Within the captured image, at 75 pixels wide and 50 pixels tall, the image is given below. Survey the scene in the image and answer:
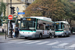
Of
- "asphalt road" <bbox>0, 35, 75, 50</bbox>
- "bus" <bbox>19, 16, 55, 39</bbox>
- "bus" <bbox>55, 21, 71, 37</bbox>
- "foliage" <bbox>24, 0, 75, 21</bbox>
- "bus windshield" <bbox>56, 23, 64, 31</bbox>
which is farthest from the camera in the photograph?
"foliage" <bbox>24, 0, 75, 21</bbox>

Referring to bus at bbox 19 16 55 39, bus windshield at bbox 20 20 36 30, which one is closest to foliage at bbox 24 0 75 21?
bus at bbox 19 16 55 39

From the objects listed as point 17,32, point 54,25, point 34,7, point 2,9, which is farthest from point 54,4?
point 17,32

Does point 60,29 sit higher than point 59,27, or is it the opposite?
point 59,27

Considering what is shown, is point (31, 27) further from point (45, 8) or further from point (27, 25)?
point (45, 8)

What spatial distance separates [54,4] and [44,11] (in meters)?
2.43

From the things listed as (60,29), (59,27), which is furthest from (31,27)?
(59,27)

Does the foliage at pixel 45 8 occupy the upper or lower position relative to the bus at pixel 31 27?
upper

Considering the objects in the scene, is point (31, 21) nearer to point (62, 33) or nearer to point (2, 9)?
point (62, 33)

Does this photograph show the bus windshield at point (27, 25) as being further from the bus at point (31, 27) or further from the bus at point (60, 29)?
the bus at point (60, 29)

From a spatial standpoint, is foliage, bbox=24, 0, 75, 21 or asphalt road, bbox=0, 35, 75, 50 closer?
asphalt road, bbox=0, 35, 75, 50

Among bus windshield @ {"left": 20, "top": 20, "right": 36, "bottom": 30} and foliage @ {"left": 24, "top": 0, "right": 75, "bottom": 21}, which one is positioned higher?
foliage @ {"left": 24, "top": 0, "right": 75, "bottom": 21}

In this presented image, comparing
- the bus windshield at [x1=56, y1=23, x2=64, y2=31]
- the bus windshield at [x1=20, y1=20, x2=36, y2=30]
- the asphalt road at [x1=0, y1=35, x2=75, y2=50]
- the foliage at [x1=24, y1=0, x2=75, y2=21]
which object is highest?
the foliage at [x1=24, y1=0, x2=75, y2=21]

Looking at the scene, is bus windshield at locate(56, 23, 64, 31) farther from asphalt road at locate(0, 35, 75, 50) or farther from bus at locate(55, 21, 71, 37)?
asphalt road at locate(0, 35, 75, 50)

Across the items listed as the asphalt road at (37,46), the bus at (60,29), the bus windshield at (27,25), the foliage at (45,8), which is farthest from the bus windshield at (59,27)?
the asphalt road at (37,46)
